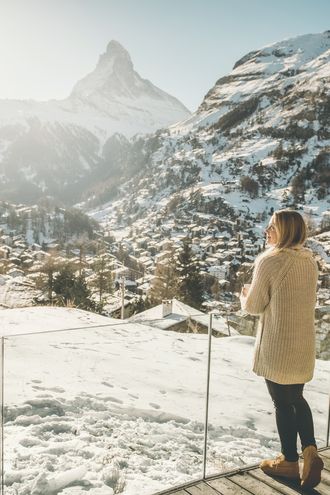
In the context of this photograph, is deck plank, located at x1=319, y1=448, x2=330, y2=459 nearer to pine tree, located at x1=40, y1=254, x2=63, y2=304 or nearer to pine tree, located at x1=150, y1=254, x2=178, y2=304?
pine tree, located at x1=40, y1=254, x2=63, y2=304

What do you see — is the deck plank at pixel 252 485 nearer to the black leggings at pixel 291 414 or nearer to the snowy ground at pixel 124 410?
the snowy ground at pixel 124 410

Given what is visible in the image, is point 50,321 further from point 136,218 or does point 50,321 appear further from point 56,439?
point 136,218

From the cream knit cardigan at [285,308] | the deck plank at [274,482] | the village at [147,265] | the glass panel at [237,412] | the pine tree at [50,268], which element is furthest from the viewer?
the pine tree at [50,268]

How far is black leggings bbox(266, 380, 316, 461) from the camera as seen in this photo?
10.3 ft

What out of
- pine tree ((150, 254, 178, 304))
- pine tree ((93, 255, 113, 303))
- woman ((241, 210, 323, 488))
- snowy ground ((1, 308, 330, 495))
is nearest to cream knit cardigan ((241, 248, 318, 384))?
woman ((241, 210, 323, 488))

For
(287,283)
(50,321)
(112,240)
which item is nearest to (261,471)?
(287,283)

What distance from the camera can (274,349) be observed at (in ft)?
10.0

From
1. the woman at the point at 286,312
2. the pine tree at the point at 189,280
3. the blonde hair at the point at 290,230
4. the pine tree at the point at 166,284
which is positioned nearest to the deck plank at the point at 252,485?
the woman at the point at 286,312

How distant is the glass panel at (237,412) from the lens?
3.52m

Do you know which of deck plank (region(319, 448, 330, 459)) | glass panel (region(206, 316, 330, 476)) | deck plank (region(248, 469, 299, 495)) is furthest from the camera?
deck plank (region(319, 448, 330, 459))

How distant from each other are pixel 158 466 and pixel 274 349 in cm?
124

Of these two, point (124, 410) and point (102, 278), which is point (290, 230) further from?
point (102, 278)

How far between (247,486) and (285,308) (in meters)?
1.39

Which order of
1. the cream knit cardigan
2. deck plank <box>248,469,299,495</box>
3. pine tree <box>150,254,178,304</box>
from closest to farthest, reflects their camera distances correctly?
the cream knit cardigan
deck plank <box>248,469,299,495</box>
pine tree <box>150,254,178,304</box>
